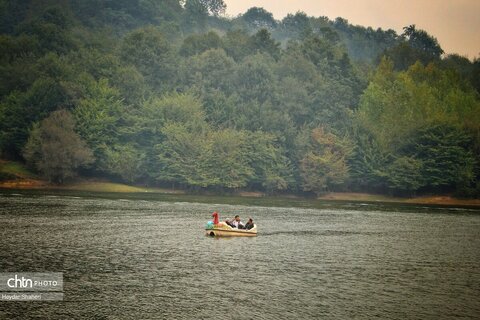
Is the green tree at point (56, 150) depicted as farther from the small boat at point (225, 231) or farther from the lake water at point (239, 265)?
the small boat at point (225, 231)

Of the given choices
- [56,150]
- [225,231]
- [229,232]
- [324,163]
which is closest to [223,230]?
[225,231]

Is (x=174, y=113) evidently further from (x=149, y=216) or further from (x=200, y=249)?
(x=200, y=249)

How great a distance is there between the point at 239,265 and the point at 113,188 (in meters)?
97.2

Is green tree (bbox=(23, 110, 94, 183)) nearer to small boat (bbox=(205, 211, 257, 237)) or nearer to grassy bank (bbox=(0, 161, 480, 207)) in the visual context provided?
grassy bank (bbox=(0, 161, 480, 207))

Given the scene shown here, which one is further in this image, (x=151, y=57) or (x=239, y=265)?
(x=151, y=57)

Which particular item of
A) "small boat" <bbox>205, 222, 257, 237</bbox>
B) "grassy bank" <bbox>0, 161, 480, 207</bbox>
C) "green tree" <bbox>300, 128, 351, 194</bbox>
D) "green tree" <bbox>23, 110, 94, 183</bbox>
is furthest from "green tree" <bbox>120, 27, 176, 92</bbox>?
"small boat" <bbox>205, 222, 257, 237</bbox>

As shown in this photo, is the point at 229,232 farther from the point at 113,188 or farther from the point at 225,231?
the point at 113,188

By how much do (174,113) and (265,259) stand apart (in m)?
→ 106

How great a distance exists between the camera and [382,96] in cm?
16512

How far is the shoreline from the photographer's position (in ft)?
457

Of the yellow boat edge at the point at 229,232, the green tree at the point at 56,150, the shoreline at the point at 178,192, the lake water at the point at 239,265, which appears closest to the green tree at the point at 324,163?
the shoreline at the point at 178,192

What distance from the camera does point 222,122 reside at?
6644 inches

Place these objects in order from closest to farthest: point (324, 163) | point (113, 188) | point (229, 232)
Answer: point (229, 232), point (113, 188), point (324, 163)

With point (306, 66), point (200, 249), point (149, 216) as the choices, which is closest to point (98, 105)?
point (306, 66)
